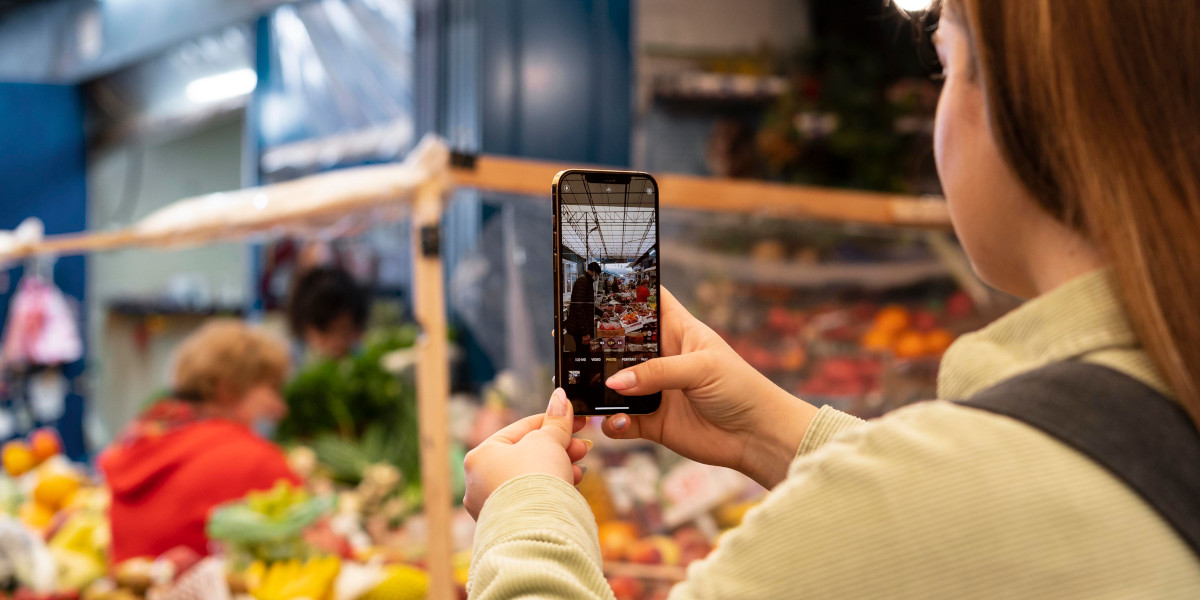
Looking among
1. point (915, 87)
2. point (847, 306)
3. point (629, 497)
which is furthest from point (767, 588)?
point (915, 87)

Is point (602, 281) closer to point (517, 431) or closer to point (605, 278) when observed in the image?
point (605, 278)

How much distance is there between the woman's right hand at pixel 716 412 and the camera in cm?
75

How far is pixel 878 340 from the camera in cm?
267

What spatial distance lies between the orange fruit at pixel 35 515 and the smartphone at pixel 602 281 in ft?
9.48

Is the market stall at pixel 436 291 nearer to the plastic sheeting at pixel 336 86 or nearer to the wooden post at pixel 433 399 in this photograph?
the wooden post at pixel 433 399

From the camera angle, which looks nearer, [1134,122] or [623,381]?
[1134,122]

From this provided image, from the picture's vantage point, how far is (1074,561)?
0.43 m

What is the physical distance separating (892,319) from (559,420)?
7.32 feet

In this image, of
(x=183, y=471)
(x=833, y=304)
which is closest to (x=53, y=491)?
(x=183, y=471)

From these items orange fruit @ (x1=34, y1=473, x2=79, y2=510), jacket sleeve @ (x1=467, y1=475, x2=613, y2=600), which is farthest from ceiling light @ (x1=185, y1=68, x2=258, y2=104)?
jacket sleeve @ (x1=467, y1=475, x2=613, y2=600)

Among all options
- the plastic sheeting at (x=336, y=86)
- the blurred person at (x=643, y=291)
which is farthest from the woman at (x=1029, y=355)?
the plastic sheeting at (x=336, y=86)

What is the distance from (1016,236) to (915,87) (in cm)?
419

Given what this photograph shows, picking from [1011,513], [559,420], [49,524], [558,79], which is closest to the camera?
[1011,513]

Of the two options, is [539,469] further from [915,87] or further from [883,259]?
[915,87]
